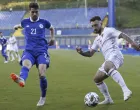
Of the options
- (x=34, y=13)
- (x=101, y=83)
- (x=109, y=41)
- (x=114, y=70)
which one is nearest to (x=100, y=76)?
(x=101, y=83)

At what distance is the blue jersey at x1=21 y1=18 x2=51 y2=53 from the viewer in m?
9.17

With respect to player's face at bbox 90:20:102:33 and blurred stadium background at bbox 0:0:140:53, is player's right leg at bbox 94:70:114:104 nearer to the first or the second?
player's face at bbox 90:20:102:33

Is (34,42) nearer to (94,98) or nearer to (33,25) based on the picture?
(33,25)

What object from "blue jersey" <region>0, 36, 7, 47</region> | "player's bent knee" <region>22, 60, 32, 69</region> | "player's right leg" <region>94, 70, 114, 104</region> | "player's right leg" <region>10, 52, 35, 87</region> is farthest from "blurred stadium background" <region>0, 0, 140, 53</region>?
"player's bent knee" <region>22, 60, 32, 69</region>

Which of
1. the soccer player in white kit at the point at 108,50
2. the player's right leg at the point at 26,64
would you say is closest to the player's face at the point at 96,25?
the soccer player in white kit at the point at 108,50

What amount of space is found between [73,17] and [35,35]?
2626 inches

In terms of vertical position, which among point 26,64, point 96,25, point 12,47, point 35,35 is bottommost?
point 12,47

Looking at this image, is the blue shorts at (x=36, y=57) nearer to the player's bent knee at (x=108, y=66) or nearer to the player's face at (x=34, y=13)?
the player's face at (x=34, y=13)

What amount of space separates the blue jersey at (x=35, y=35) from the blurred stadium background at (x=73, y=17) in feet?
176

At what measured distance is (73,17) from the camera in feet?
248

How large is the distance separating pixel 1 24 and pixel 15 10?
6504 mm

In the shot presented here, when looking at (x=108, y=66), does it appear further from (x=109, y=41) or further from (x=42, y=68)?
(x=42, y=68)

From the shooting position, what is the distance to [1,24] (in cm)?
8262

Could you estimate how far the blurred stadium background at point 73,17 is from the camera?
69.9m
